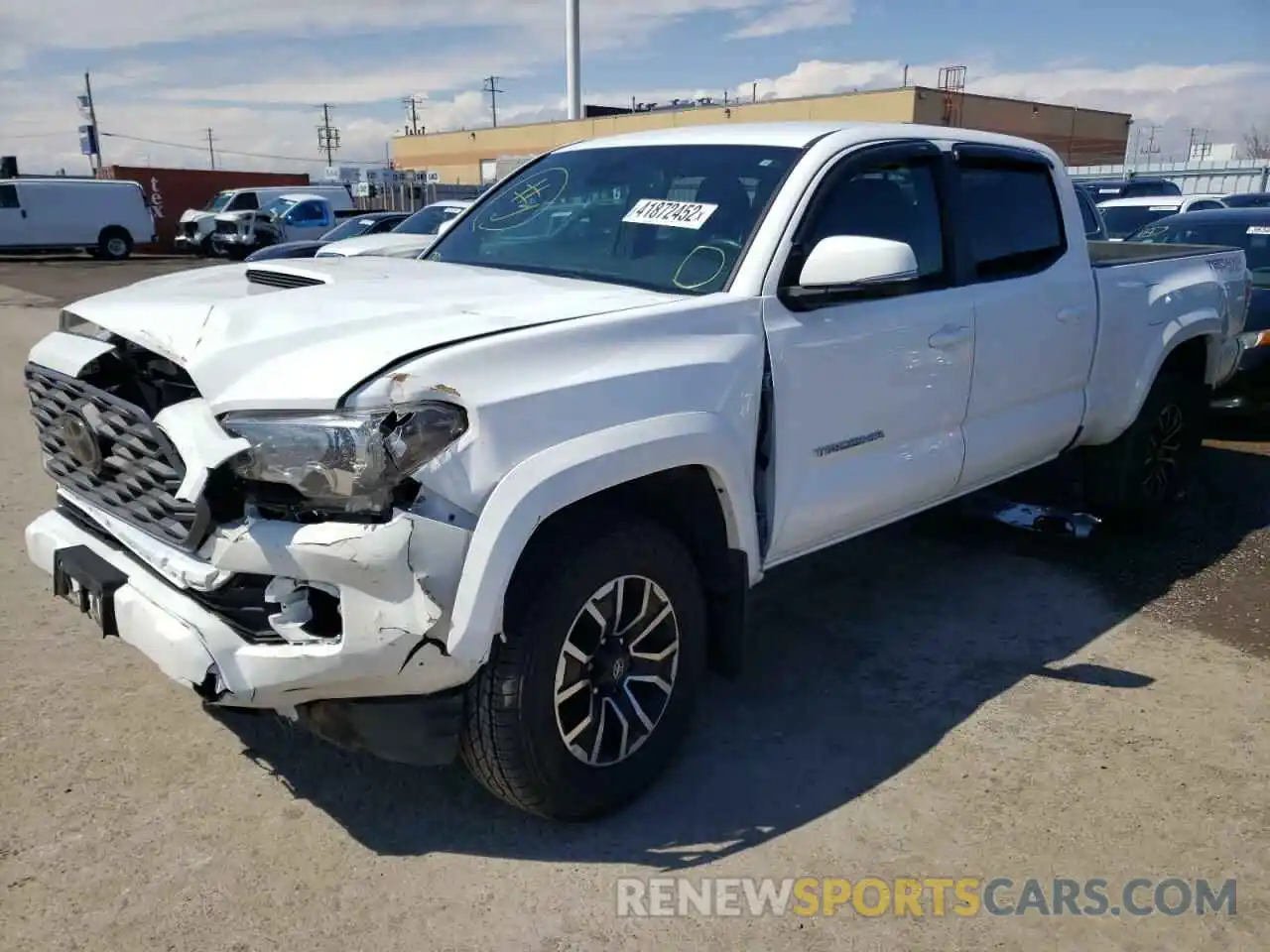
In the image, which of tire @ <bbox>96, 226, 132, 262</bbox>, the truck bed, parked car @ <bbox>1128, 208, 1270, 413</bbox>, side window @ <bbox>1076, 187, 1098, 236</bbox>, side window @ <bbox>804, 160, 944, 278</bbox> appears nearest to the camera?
side window @ <bbox>804, 160, 944, 278</bbox>

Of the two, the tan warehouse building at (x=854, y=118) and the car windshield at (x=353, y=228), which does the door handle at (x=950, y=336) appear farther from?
the tan warehouse building at (x=854, y=118)

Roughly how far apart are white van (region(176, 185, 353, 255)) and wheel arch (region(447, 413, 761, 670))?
30.1m

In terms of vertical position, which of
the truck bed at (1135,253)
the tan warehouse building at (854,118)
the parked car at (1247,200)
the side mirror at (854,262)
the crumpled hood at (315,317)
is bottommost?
the parked car at (1247,200)

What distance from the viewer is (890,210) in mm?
3809

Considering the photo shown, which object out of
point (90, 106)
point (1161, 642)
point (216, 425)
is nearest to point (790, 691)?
point (1161, 642)

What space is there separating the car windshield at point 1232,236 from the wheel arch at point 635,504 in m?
6.29

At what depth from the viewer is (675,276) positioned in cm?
334

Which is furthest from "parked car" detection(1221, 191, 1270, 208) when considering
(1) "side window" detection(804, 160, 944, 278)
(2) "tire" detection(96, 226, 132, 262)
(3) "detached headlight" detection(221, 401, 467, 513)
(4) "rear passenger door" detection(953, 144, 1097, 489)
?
(2) "tire" detection(96, 226, 132, 262)

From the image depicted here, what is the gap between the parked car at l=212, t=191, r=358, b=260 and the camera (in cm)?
2847

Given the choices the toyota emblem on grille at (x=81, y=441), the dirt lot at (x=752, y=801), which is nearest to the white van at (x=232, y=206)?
the dirt lot at (x=752, y=801)

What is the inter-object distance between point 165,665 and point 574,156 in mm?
2613

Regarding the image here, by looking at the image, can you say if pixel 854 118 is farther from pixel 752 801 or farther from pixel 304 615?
pixel 304 615

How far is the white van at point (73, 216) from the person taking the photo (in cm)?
2948

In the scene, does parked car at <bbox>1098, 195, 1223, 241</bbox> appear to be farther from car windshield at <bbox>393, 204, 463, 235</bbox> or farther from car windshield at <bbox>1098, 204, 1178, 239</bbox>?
car windshield at <bbox>393, 204, 463, 235</bbox>
